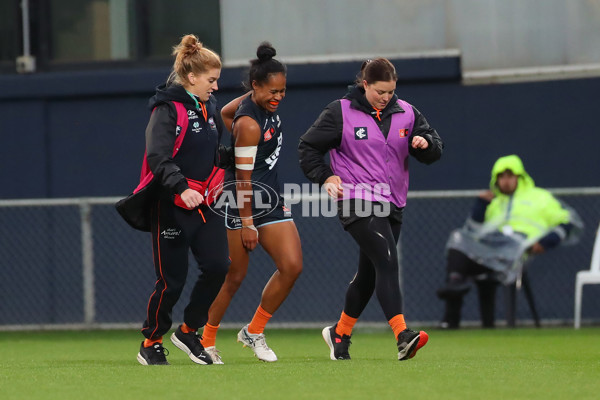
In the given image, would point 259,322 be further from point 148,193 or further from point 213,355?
point 148,193

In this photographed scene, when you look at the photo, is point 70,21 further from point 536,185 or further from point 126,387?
point 126,387

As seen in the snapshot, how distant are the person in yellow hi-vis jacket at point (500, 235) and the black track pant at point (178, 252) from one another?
477 cm

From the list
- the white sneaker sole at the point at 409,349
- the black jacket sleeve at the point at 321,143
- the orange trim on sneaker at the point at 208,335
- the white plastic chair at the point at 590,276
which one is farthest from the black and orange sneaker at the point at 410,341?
the white plastic chair at the point at 590,276

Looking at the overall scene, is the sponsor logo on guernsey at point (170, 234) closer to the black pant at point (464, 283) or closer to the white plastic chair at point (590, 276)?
the black pant at point (464, 283)

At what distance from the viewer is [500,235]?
451 inches

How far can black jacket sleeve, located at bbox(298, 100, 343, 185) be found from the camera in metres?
7.23

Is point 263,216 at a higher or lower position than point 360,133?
lower

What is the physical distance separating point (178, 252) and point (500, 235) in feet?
17.0

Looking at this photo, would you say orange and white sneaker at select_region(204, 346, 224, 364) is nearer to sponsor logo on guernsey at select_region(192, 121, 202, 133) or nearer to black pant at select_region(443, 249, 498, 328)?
sponsor logo on guernsey at select_region(192, 121, 202, 133)

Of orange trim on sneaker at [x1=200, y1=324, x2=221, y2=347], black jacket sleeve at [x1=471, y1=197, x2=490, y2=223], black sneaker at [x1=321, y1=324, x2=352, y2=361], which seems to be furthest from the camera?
black jacket sleeve at [x1=471, y1=197, x2=490, y2=223]

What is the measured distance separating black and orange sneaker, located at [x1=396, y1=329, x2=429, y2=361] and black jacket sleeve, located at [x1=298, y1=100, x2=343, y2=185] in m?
1.08

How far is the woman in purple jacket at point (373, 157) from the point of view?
7.06 metres

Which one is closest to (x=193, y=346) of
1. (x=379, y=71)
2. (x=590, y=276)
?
(x=379, y=71)

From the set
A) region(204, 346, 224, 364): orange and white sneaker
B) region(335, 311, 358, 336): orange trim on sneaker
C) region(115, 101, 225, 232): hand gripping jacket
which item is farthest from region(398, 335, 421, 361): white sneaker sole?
region(115, 101, 225, 232): hand gripping jacket
